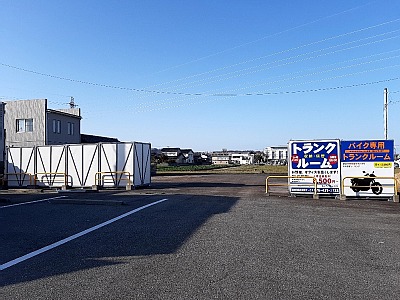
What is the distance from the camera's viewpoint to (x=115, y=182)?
20.4 m

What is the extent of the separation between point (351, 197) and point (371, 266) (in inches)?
402

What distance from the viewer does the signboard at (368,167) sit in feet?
45.8

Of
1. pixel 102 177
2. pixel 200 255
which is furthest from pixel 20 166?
pixel 200 255

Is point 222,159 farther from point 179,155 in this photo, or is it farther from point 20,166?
point 20,166

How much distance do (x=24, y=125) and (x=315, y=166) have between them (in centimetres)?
2859

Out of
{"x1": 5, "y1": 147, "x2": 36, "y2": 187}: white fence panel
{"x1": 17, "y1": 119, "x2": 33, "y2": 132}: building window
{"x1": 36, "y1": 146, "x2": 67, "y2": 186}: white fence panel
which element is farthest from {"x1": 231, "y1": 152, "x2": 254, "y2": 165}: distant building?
{"x1": 36, "y1": 146, "x2": 67, "y2": 186}: white fence panel

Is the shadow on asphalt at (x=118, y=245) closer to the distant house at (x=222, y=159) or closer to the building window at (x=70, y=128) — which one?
the building window at (x=70, y=128)

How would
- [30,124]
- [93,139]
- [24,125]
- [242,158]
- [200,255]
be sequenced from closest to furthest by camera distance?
[200,255]
[30,124]
[24,125]
[93,139]
[242,158]

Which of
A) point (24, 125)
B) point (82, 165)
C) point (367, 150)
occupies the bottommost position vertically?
point (82, 165)

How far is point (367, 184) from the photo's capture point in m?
14.3

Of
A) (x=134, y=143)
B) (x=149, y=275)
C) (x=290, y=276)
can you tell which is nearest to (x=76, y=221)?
(x=149, y=275)

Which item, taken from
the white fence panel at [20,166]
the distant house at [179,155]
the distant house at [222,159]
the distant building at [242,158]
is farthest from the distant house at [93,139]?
the distant building at [242,158]

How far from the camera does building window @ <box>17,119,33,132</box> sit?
105ft

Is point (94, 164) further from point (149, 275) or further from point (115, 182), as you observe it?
point (149, 275)
